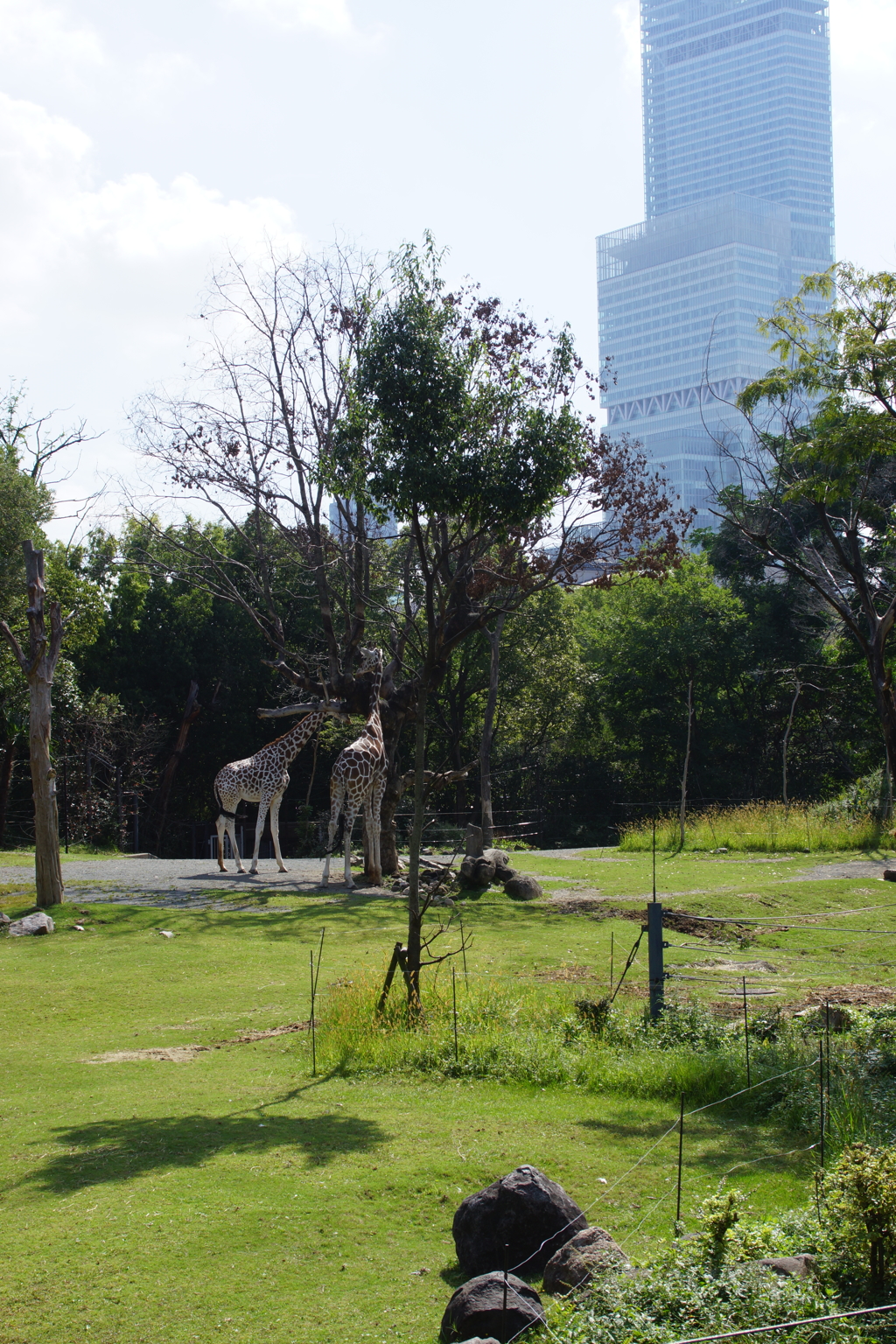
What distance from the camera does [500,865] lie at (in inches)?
706

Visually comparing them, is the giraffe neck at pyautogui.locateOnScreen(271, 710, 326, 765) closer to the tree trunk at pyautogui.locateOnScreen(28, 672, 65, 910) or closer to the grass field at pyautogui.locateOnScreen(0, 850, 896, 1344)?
the tree trunk at pyautogui.locateOnScreen(28, 672, 65, 910)

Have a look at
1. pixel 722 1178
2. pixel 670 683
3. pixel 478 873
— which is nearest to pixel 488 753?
pixel 478 873

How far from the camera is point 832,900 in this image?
15.6 meters

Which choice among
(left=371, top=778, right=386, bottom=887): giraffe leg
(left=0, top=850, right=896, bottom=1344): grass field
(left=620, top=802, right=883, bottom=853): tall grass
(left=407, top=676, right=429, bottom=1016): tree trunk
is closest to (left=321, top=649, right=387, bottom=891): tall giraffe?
(left=371, top=778, right=386, bottom=887): giraffe leg

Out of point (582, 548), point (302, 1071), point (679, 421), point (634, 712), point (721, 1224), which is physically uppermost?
point (679, 421)

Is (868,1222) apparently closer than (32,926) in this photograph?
Yes

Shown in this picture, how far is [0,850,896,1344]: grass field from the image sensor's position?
445cm

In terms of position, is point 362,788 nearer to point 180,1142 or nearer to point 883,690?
point 883,690

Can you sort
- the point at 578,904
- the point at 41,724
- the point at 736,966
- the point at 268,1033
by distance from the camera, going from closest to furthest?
the point at 268,1033
the point at 736,966
the point at 41,724
the point at 578,904

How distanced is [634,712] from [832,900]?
20057 mm

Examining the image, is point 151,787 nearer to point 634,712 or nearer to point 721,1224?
point 634,712

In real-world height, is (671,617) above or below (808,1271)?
above

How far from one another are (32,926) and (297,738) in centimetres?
744

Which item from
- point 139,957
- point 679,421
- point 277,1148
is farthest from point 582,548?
point 679,421
